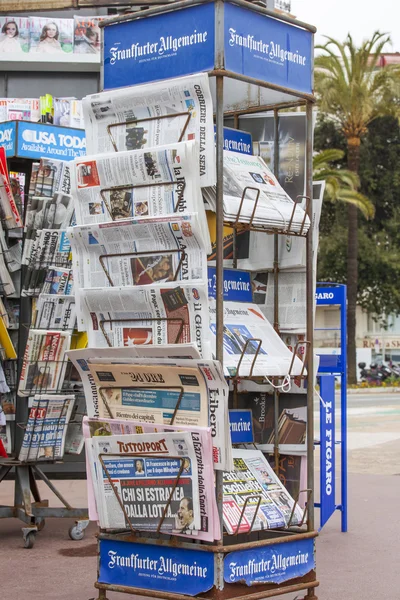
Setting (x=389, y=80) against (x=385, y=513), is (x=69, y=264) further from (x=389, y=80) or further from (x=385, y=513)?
(x=389, y=80)

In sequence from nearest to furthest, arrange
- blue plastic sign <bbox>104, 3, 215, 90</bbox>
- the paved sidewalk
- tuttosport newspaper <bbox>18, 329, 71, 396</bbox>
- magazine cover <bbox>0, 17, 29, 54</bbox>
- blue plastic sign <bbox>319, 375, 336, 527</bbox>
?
blue plastic sign <bbox>104, 3, 215, 90</bbox>, the paved sidewalk, tuttosport newspaper <bbox>18, 329, 71, 396</bbox>, blue plastic sign <bbox>319, 375, 336, 527</bbox>, magazine cover <bbox>0, 17, 29, 54</bbox>

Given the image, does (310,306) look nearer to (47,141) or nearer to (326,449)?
(326,449)

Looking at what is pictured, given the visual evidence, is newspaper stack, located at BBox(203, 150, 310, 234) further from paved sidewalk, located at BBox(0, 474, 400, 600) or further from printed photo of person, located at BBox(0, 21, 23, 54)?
printed photo of person, located at BBox(0, 21, 23, 54)

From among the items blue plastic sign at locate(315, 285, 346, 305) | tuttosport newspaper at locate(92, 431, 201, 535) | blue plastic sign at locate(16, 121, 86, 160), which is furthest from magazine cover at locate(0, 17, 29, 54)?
tuttosport newspaper at locate(92, 431, 201, 535)

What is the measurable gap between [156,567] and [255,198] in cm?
178

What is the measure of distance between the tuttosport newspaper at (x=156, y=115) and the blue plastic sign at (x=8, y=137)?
8.05ft

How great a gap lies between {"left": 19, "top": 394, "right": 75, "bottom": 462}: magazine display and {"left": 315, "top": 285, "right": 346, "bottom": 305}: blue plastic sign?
1.99 m

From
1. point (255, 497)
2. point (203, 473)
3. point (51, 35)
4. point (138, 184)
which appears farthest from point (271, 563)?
point (51, 35)

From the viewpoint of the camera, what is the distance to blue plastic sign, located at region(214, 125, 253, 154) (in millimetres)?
5043

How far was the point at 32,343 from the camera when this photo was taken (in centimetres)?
667

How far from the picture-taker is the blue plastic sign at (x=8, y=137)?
23.1ft

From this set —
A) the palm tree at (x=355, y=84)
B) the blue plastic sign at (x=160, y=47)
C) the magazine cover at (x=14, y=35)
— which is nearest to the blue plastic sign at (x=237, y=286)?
the blue plastic sign at (x=160, y=47)

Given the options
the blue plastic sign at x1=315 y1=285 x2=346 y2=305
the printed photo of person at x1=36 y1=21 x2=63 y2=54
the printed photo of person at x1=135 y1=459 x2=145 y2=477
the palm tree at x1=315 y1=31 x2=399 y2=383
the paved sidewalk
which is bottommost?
the paved sidewalk

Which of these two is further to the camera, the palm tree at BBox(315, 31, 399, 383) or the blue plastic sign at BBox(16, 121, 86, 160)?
the palm tree at BBox(315, 31, 399, 383)
